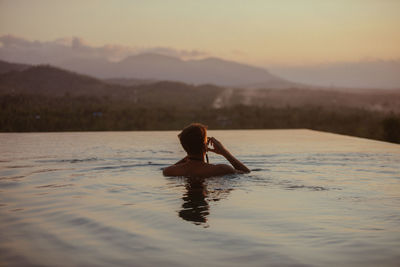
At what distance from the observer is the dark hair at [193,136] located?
16.1ft

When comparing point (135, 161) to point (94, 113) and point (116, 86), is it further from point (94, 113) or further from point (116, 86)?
point (116, 86)

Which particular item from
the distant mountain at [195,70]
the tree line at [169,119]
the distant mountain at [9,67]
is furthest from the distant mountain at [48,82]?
the distant mountain at [195,70]

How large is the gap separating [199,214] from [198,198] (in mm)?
667

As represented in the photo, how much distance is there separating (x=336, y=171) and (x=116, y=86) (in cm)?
4675

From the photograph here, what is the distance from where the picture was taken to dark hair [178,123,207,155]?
16.1ft

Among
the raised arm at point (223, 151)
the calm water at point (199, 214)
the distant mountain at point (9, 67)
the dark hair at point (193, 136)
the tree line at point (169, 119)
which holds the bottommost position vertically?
the calm water at point (199, 214)

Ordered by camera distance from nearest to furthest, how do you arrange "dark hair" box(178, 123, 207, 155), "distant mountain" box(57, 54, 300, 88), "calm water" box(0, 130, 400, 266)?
"calm water" box(0, 130, 400, 266) < "dark hair" box(178, 123, 207, 155) < "distant mountain" box(57, 54, 300, 88)

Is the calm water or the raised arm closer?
the calm water

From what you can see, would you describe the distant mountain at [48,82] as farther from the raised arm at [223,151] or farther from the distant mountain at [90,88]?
the raised arm at [223,151]

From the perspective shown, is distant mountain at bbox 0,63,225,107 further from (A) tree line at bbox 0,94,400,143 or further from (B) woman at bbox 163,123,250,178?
(B) woman at bbox 163,123,250,178

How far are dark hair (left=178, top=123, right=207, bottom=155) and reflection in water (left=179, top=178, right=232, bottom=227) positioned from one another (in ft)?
1.36

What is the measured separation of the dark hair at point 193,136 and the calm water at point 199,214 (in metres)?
0.42

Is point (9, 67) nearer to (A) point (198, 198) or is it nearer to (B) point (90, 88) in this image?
(B) point (90, 88)

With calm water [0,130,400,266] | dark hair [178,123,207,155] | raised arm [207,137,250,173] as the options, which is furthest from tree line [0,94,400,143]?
dark hair [178,123,207,155]
